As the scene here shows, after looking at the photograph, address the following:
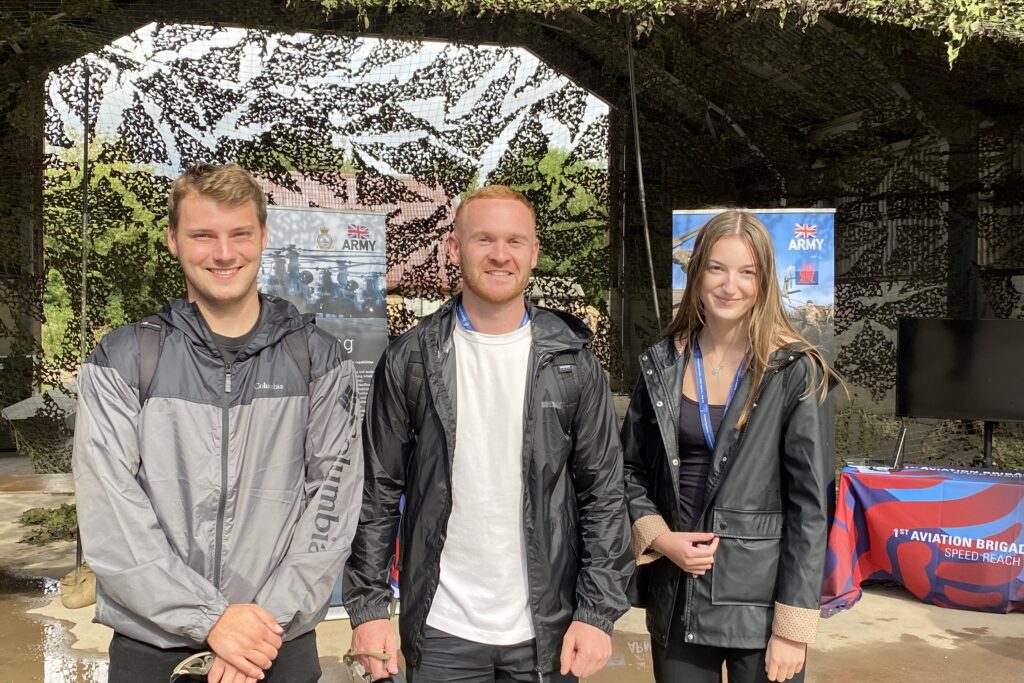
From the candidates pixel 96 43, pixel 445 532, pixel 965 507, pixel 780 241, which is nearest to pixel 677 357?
pixel 445 532

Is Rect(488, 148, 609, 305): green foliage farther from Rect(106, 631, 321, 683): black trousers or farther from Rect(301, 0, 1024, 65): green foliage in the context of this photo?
Rect(106, 631, 321, 683): black trousers

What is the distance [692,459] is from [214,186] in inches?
48.9

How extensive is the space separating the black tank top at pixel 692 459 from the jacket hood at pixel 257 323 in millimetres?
919

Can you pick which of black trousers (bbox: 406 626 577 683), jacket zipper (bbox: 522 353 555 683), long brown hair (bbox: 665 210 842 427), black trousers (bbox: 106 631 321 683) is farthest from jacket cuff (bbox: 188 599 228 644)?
long brown hair (bbox: 665 210 842 427)

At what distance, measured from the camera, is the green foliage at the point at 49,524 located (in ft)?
18.6

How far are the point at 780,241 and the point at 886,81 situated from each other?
3.03m

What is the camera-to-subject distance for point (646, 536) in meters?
1.92

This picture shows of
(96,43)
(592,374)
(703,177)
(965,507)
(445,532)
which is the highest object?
(96,43)

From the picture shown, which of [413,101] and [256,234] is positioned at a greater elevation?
[413,101]

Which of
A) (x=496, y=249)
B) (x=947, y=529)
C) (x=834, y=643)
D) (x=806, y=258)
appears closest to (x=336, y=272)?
(x=496, y=249)

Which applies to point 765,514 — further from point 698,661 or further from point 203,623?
point 203,623

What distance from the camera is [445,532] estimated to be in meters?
1.76

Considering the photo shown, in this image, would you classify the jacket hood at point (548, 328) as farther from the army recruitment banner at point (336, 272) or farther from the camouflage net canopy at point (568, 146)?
the camouflage net canopy at point (568, 146)

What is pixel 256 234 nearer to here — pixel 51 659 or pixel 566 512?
pixel 566 512
